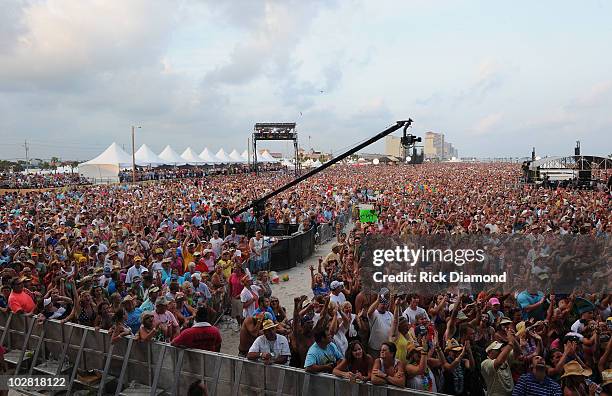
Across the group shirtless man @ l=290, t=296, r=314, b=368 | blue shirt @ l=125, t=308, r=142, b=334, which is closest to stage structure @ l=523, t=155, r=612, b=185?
shirtless man @ l=290, t=296, r=314, b=368

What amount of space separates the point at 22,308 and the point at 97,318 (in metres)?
1.34

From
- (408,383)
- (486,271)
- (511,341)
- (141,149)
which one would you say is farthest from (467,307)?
(141,149)

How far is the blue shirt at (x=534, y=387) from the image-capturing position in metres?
3.83

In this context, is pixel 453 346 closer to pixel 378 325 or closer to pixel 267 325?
pixel 378 325

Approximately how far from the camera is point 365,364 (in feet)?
14.3

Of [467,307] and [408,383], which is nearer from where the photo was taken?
[408,383]

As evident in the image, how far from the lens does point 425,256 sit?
8.91 m

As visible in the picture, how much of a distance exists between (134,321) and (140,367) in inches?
31.4

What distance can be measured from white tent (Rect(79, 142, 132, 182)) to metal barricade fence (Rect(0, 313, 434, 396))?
122 feet

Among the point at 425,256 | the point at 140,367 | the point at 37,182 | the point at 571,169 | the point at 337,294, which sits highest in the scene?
the point at 571,169

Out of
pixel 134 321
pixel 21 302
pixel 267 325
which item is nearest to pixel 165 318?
pixel 134 321

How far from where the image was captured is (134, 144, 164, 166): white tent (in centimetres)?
4434

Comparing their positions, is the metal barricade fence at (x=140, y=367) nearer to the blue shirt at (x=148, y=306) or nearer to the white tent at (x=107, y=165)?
the blue shirt at (x=148, y=306)

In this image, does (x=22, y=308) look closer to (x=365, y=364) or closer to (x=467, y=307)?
(x=365, y=364)
